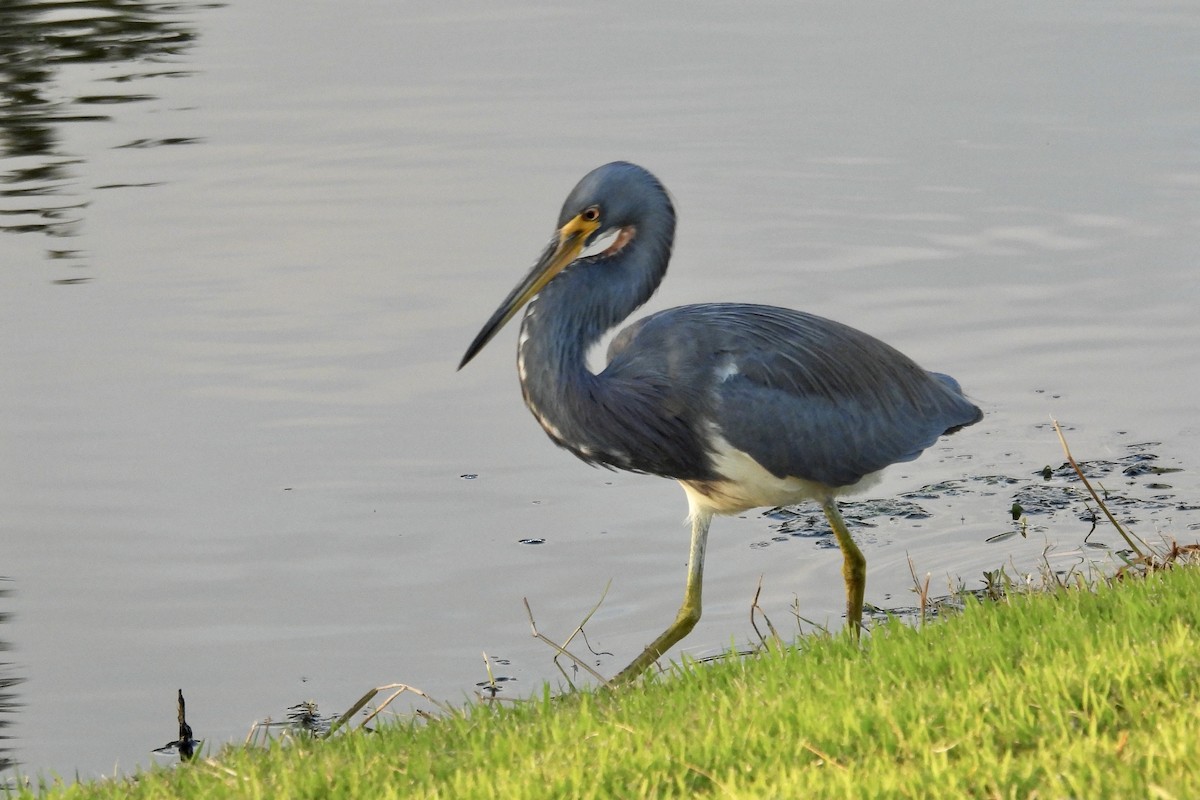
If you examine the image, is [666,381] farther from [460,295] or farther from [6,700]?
[460,295]

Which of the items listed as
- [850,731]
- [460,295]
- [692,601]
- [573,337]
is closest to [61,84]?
[460,295]

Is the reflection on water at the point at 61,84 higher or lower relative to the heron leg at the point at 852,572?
higher

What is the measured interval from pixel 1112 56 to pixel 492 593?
1033cm

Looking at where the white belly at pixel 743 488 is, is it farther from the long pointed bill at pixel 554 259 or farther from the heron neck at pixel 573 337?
the long pointed bill at pixel 554 259

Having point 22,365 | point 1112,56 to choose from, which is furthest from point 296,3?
point 22,365

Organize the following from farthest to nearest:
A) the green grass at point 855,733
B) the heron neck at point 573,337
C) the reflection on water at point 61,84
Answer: the reflection on water at point 61,84
the heron neck at point 573,337
the green grass at point 855,733

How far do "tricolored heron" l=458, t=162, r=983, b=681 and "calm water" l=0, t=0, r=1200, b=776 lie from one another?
3.02 feet

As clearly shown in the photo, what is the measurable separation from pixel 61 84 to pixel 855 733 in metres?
14.4

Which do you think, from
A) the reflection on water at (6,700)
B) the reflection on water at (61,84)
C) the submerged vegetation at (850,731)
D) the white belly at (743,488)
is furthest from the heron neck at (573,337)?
the reflection on water at (61,84)

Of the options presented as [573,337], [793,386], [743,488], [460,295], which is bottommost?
[460,295]

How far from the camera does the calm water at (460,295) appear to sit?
7.91 meters

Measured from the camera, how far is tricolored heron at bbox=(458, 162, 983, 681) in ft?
21.8

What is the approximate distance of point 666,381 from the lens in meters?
6.71

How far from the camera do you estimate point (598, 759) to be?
448cm
